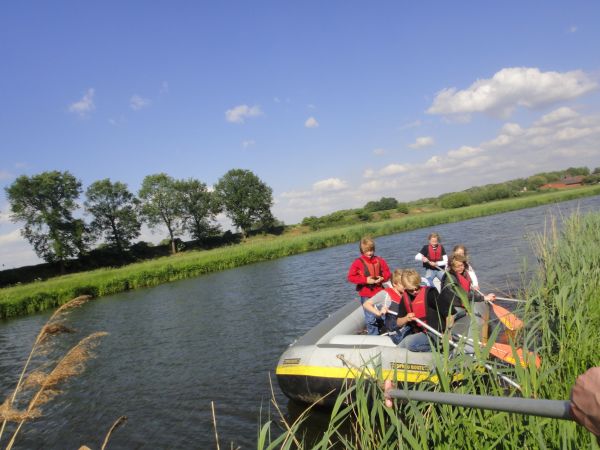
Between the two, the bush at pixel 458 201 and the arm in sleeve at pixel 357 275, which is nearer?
the arm in sleeve at pixel 357 275

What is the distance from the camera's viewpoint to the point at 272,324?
10898mm

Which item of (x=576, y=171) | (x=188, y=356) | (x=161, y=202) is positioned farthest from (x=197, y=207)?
(x=576, y=171)

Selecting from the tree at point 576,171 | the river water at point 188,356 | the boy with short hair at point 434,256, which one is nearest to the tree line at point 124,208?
the river water at point 188,356

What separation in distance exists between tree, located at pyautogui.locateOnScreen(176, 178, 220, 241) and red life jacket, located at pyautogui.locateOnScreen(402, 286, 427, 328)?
52.0 meters

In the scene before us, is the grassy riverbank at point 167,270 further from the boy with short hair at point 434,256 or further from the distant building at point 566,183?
the distant building at point 566,183

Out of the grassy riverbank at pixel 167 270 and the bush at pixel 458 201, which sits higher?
the bush at pixel 458 201

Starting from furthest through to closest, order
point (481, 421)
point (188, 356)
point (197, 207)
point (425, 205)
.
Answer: point (425, 205)
point (197, 207)
point (188, 356)
point (481, 421)

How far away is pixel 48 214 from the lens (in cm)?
4056

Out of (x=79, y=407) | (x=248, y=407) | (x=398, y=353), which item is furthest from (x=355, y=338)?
(x=79, y=407)

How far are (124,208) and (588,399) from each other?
5327 cm

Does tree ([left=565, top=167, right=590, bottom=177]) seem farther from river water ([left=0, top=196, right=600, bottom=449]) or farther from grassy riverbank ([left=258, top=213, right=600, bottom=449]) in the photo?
grassy riverbank ([left=258, top=213, right=600, bottom=449])

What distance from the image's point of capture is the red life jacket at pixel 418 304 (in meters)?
4.83

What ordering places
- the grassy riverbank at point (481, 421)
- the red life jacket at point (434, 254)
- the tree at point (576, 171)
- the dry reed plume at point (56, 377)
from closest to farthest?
the grassy riverbank at point (481, 421)
the dry reed plume at point (56, 377)
the red life jacket at point (434, 254)
the tree at point (576, 171)

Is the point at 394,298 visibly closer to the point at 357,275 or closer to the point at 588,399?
the point at 357,275
